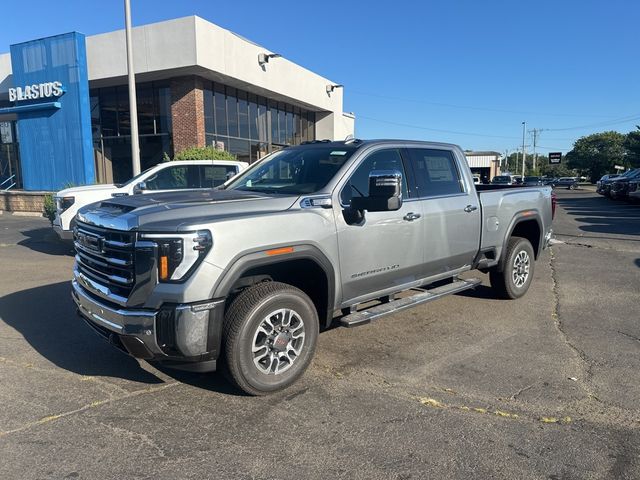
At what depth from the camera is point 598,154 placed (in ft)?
268

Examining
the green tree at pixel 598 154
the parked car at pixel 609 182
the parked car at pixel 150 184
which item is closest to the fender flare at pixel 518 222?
the parked car at pixel 150 184

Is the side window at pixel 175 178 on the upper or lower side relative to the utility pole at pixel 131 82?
lower

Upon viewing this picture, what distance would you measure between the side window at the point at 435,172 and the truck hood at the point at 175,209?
5.51 feet

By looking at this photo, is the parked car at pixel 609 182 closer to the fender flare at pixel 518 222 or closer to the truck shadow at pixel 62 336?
the fender flare at pixel 518 222

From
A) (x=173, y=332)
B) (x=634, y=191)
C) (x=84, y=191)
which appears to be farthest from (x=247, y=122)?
(x=173, y=332)

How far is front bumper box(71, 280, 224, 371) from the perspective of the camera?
326 centimetres

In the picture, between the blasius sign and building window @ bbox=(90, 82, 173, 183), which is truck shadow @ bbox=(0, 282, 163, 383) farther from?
building window @ bbox=(90, 82, 173, 183)

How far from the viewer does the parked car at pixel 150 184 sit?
9445 mm

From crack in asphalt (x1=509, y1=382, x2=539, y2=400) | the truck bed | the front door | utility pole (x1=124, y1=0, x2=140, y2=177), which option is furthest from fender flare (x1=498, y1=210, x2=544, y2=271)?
utility pole (x1=124, y1=0, x2=140, y2=177)

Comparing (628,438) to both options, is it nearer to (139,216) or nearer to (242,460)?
(242,460)

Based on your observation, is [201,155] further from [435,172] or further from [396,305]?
[396,305]

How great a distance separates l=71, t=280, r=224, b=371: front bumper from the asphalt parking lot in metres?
0.46

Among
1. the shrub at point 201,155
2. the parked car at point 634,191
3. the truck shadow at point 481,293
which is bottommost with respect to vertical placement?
the truck shadow at point 481,293

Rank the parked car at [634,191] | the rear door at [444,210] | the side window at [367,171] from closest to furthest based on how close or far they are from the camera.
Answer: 1. the side window at [367,171]
2. the rear door at [444,210]
3. the parked car at [634,191]
